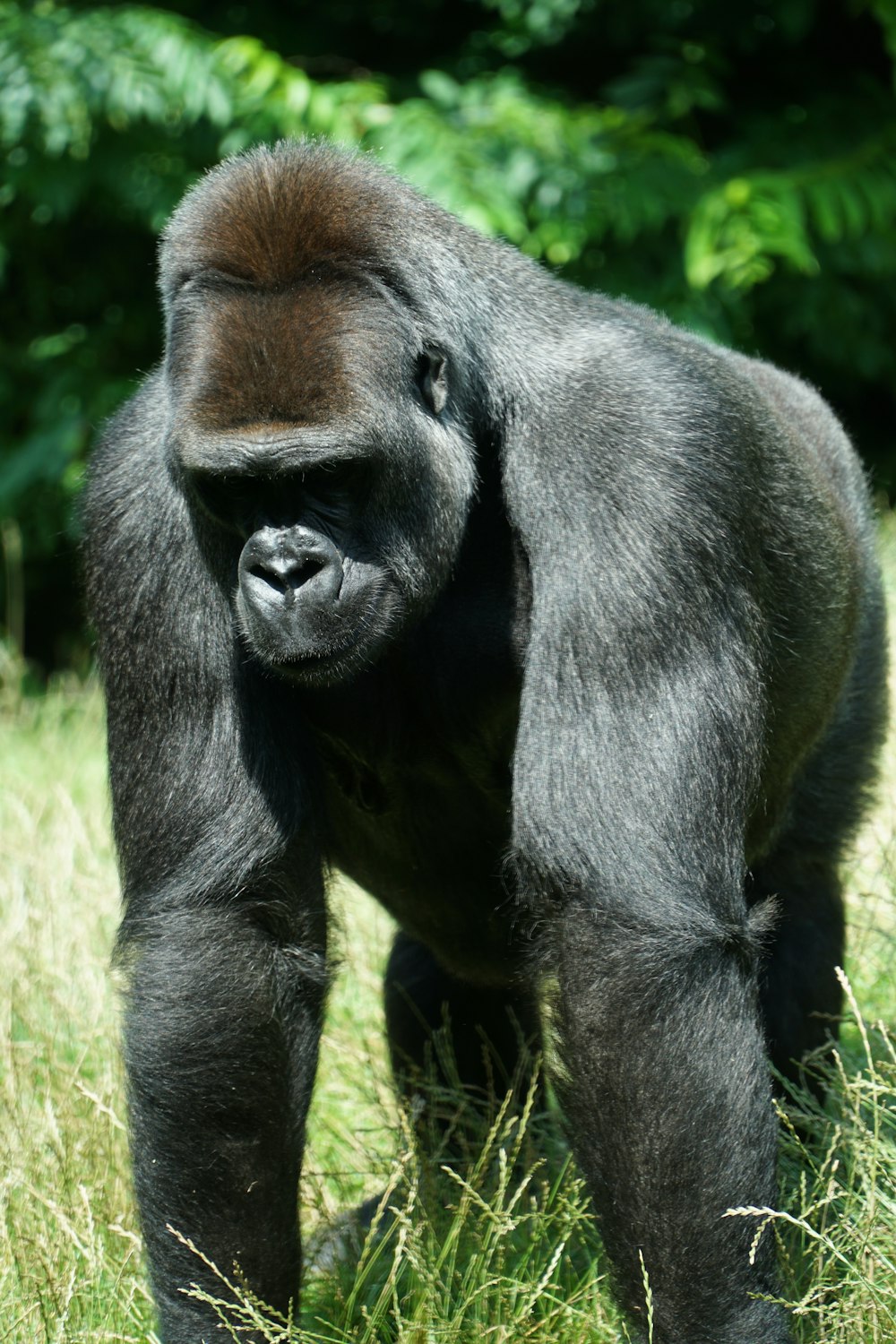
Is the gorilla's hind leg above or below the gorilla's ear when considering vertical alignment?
below

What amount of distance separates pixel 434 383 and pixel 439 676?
2.01 feet

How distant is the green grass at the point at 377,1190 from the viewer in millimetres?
3041

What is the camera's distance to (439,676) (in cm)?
331

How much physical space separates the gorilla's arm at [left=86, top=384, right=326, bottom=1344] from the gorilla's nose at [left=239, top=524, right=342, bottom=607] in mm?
248

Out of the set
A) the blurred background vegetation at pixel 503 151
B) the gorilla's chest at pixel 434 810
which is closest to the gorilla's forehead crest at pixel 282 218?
the gorilla's chest at pixel 434 810

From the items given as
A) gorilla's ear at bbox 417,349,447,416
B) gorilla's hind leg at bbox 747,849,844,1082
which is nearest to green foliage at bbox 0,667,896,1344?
gorilla's hind leg at bbox 747,849,844,1082

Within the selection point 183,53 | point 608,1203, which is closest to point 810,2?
point 183,53

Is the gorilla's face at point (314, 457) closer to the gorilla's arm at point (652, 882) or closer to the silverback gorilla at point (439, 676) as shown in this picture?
the silverback gorilla at point (439, 676)

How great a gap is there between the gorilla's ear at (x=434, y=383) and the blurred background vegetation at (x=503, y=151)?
4.08 meters

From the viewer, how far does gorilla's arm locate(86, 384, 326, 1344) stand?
10.0ft

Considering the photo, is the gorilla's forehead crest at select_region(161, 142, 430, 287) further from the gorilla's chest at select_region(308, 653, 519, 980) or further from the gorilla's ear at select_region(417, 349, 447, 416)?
the gorilla's chest at select_region(308, 653, 519, 980)

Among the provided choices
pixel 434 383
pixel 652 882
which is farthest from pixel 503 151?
pixel 652 882

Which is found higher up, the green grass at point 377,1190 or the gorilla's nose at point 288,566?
the gorilla's nose at point 288,566

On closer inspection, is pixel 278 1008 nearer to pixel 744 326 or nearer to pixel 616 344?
pixel 616 344
